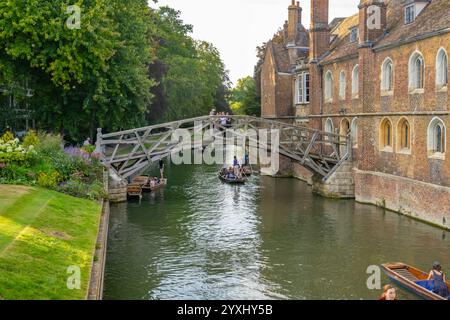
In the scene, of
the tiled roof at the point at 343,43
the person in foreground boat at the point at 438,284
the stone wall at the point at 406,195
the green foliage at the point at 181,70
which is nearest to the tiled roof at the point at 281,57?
the tiled roof at the point at 343,43

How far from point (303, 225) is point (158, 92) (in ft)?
87.5

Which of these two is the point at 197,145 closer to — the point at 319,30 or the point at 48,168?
the point at 48,168

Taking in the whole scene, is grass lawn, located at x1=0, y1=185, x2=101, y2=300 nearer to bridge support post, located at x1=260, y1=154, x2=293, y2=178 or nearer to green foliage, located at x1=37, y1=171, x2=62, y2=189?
green foliage, located at x1=37, y1=171, x2=62, y2=189

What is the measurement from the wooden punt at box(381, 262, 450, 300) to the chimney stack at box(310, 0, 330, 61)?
20454 millimetres

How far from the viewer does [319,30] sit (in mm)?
33250

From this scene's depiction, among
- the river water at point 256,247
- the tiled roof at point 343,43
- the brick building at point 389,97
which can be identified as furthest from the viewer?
the tiled roof at point 343,43

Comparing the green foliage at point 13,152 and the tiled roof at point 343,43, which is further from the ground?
the tiled roof at point 343,43

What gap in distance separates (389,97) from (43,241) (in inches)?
652

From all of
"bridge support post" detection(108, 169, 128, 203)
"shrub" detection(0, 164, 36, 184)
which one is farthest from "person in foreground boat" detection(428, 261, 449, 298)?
"bridge support post" detection(108, 169, 128, 203)

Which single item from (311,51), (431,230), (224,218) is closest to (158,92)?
(311,51)

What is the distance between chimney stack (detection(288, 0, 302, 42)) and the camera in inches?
1510

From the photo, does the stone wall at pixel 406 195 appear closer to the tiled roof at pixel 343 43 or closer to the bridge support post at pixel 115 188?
the tiled roof at pixel 343 43

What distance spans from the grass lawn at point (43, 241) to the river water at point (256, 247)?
124 cm

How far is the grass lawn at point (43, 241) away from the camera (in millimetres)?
11219
